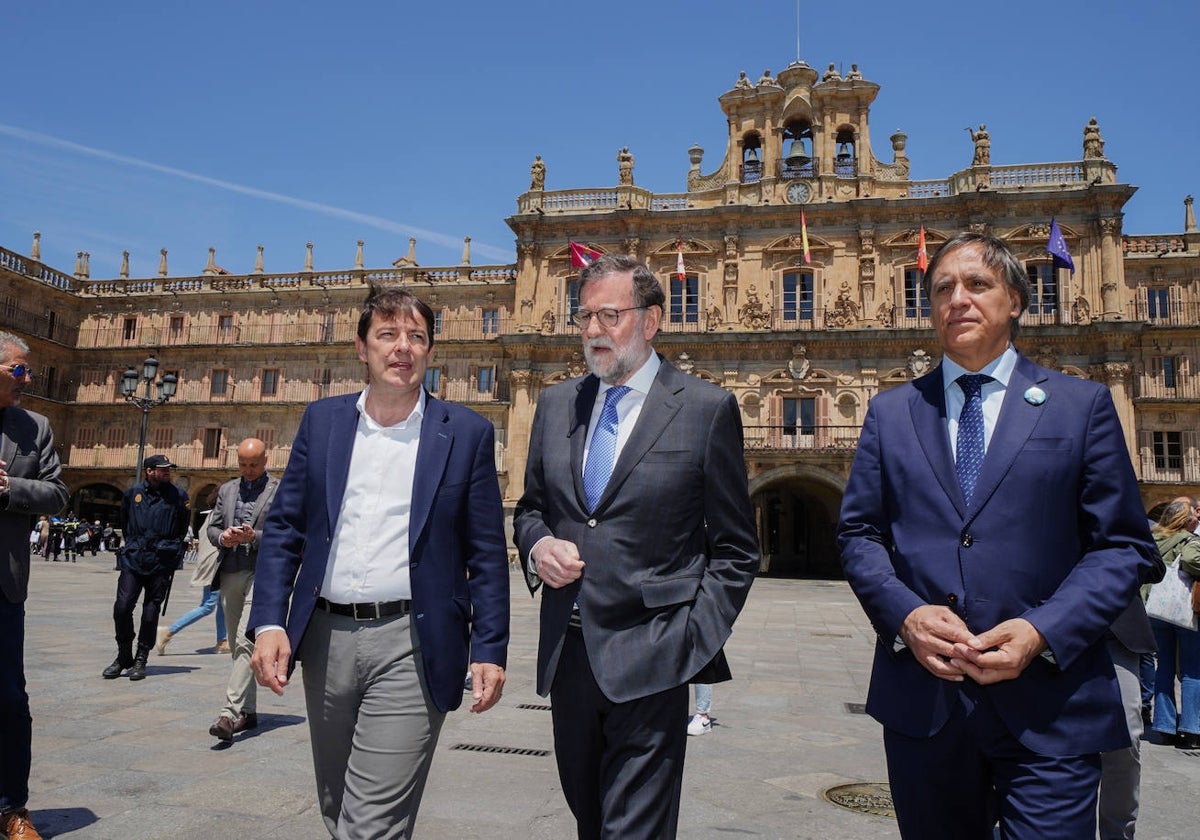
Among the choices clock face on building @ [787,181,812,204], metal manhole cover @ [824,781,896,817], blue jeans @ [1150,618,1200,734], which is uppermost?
clock face on building @ [787,181,812,204]

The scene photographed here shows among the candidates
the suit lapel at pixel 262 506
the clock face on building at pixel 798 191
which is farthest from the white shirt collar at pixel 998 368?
the clock face on building at pixel 798 191

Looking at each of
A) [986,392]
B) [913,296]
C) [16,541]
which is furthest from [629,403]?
[913,296]

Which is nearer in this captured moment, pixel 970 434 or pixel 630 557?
pixel 970 434

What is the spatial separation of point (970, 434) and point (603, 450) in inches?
47.9

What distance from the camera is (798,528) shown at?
35.7 metres

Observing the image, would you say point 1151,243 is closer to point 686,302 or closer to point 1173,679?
A: point 686,302

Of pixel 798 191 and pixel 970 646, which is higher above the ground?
pixel 798 191

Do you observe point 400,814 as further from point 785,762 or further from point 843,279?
point 843,279

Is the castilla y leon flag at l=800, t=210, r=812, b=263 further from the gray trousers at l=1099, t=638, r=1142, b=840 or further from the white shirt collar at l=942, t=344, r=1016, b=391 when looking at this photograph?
the white shirt collar at l=942, t=344, r=1016, b=391

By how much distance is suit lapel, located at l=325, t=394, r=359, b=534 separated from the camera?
10.8 feet

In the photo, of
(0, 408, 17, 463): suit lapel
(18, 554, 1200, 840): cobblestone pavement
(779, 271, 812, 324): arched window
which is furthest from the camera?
(779, 271, 812, 324): arched window

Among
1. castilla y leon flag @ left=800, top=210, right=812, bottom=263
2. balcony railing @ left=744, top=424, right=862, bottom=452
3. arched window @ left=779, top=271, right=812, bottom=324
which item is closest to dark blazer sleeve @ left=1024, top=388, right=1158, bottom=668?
balcony railing @ left=744, top=424, right=862, bottom=452

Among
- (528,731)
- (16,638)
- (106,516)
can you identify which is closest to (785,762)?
(528,731)

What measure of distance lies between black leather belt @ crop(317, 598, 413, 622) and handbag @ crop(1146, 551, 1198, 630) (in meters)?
5.94
